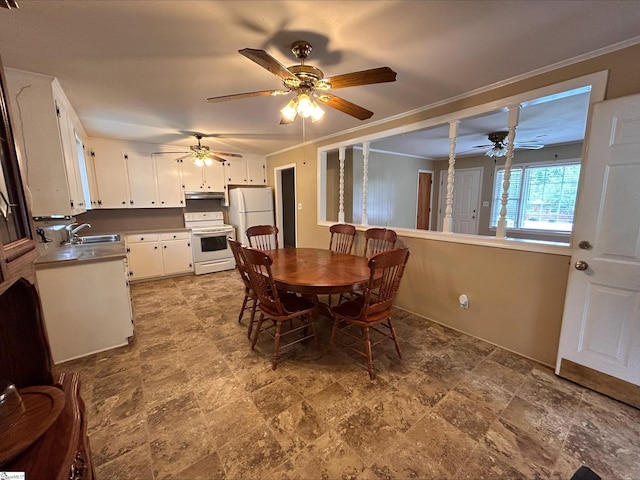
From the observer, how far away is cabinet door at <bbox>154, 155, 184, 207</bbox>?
15.2ft

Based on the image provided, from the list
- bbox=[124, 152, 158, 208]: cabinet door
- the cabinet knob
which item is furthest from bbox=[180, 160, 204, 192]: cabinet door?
the cabinet knob

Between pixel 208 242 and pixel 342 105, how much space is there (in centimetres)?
377

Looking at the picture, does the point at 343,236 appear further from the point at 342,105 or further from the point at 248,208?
the point at 248,208

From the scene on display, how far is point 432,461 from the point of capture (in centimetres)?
140

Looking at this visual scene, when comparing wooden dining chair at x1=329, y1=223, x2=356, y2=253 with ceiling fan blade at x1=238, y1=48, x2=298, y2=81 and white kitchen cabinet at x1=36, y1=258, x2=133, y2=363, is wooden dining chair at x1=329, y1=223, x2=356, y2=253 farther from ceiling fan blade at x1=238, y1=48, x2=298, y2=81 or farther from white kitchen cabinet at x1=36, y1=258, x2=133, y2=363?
white kitchen cabinet at x1=36, y1=258, x2=133, y2=363

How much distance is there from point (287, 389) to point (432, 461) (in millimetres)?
996

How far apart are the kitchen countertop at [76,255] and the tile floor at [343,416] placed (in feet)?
2.89

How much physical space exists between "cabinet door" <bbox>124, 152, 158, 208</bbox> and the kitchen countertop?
68.0 inches

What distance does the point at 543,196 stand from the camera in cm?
501

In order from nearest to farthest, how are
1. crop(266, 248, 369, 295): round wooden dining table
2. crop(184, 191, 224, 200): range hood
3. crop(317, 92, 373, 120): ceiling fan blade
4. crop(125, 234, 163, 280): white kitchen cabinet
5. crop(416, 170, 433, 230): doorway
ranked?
crop(317, 92, 373, 120): ceiling fan blade, crop(266, 248, 369, 295): round wooden dining table, crop(125, 234, 163, 280): white kitchen cabinet, crop(184, 191, 224, 200): range hood, crop(416, 170, 433, 230): doorway

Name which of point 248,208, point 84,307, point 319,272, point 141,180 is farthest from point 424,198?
point 84,307

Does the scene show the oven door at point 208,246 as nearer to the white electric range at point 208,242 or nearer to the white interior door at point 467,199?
the white electric range at point 208,242

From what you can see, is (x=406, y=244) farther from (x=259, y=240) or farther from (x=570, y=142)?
(x=570, y=142)

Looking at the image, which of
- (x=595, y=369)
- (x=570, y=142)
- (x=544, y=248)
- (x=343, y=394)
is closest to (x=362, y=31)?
(x=544, y=248)
